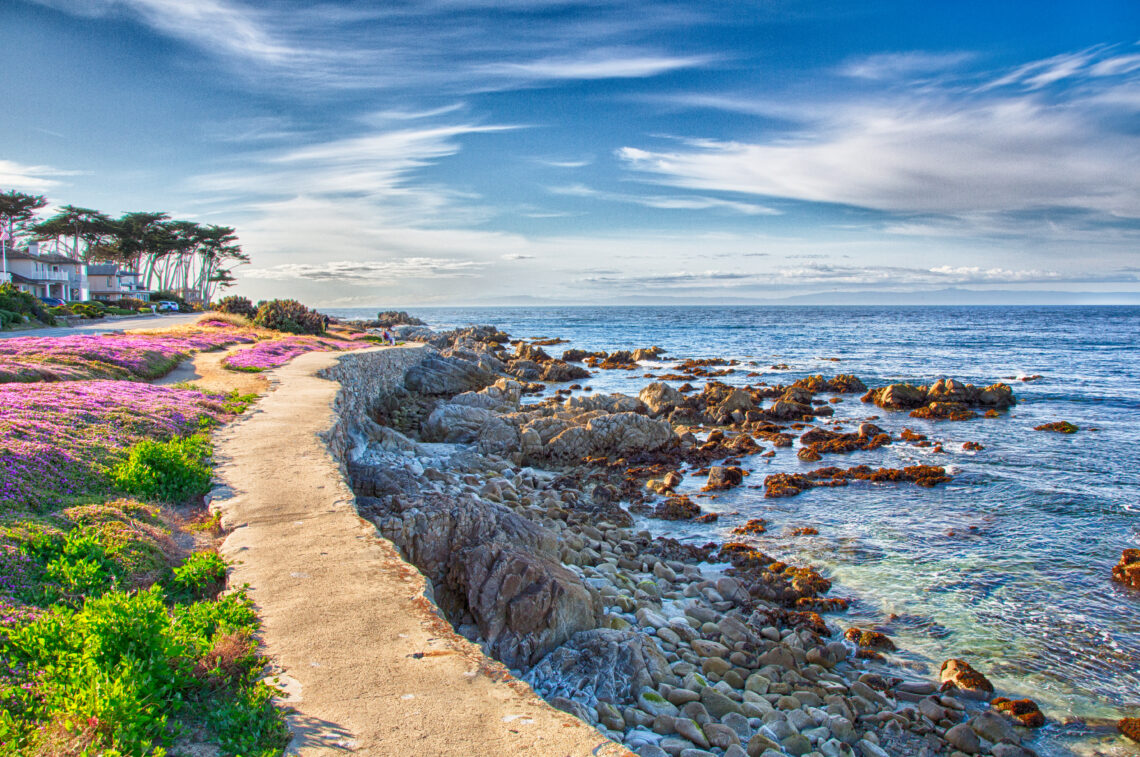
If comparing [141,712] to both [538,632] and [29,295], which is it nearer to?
[538,632]

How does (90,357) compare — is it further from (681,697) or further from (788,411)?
(788,411)

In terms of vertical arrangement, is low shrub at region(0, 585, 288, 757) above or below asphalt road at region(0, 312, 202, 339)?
below

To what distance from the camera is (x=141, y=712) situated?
3627mm

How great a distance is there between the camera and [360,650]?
15.4 ft

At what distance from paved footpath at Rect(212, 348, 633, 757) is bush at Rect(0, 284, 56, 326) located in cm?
3538

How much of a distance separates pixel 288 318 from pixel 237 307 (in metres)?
7.03

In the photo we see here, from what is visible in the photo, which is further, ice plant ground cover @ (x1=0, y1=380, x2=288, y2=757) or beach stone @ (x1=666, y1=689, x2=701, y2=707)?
beach stone @ (x1=666, y1=689, x2=701, y2=707)

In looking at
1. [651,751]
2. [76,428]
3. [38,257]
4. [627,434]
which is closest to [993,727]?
[651,751]

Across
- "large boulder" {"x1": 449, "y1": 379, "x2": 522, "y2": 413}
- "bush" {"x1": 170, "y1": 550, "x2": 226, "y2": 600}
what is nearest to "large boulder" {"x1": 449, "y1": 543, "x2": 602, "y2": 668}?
"bush" {"x1": 170, "y1": 550, "x2": 226, "y2": 600}

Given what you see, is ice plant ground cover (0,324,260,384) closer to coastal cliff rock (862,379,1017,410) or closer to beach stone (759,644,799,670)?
beach stone (759,644,799,670)

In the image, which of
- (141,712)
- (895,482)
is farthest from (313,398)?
(895,482)

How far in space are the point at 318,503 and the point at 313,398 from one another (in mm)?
7742

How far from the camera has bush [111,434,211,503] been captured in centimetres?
784

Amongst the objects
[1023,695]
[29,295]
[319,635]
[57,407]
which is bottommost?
[1023,695]
